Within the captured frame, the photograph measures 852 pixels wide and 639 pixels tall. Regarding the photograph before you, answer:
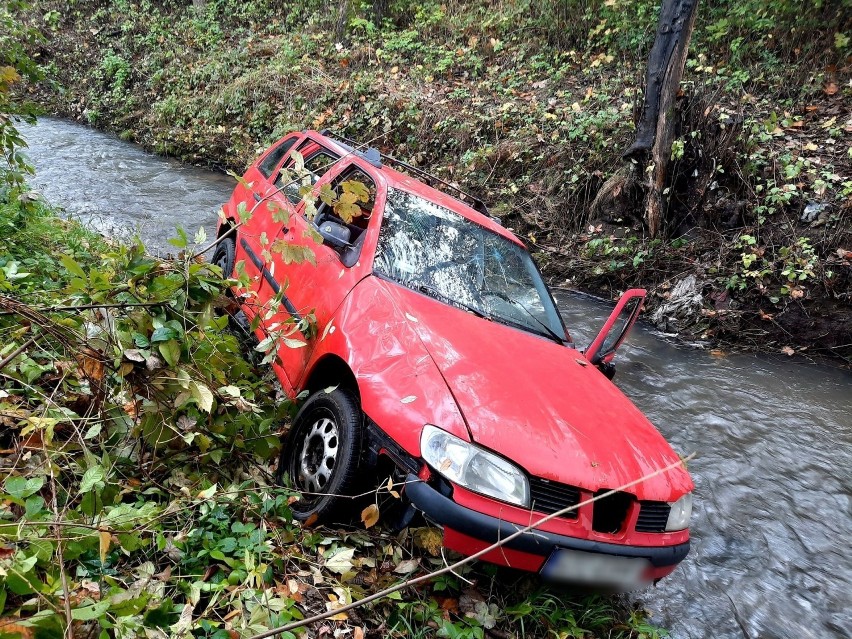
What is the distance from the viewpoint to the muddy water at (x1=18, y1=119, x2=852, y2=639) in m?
3.23

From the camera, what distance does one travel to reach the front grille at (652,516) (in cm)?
255

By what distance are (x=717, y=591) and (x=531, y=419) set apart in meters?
1.82

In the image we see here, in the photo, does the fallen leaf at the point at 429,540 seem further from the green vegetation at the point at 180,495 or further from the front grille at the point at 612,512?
the front grille at the point at 612,512

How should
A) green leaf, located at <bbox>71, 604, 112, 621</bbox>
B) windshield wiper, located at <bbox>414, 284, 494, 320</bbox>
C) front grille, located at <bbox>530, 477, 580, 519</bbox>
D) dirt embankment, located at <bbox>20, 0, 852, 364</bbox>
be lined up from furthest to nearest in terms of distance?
dirt embankment, located at <bbox>20, 0, 852, 364</bbox>, windshield wiper, located at <bbox>414, 284, 494, 320</bbox>, front grille, located at <bbox>530, 477, 580, 519</bbox>, green leaf, located at <bbox>71, 604, 112, 621</bbox>

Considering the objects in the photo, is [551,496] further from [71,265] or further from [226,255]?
[226,255]

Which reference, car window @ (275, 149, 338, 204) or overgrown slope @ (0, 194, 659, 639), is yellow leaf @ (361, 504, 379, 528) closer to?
overgrown slope @ (0, 194, 659, 639)

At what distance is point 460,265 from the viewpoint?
365 cm

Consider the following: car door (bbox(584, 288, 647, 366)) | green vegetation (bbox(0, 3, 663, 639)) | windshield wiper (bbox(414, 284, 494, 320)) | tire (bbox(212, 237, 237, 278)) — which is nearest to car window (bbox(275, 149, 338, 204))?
tire (bbox(212, 237, 237, 278))

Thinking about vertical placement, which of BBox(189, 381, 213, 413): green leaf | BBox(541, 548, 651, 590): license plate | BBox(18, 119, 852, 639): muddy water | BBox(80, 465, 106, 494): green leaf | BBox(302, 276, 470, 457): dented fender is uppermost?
BBox(302, 276, 470, 457): dented fender

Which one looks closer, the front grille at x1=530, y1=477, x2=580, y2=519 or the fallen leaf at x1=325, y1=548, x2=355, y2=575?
the front grille at x1=530, y1=477, x2=580, y2=519

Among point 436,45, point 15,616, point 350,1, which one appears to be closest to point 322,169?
point 15,616

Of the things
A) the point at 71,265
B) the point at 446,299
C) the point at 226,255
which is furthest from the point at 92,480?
the point at 226,255

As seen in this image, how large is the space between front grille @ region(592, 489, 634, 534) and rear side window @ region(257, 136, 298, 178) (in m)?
4.26

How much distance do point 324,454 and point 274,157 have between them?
3706 mm
